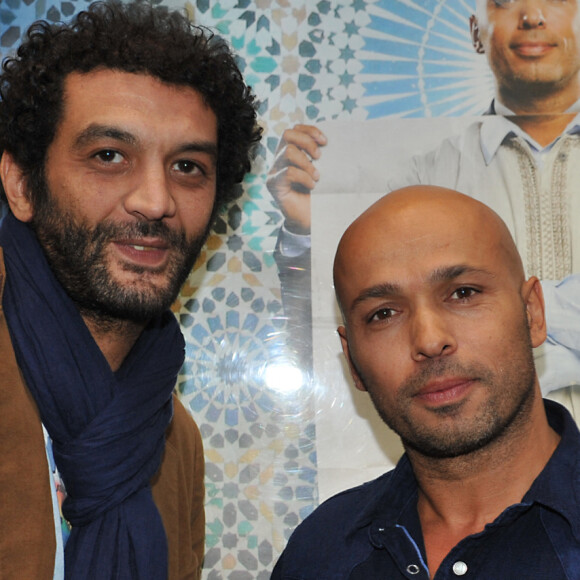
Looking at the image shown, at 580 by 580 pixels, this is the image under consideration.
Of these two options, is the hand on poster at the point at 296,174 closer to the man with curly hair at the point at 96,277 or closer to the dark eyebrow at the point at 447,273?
the man with curly hair at the point at 96,277

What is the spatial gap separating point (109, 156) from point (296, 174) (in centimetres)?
66

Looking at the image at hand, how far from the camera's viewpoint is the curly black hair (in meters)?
1.49

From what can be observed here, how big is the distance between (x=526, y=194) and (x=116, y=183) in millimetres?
1040

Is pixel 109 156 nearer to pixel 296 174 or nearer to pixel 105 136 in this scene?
pixel 105 136

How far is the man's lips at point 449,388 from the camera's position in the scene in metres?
1.28

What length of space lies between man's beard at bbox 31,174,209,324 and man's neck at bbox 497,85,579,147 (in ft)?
3.22

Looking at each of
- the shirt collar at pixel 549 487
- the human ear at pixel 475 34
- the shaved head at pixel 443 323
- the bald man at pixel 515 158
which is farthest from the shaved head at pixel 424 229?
the human ear at pixel 475 34

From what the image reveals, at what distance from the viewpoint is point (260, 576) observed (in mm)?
1853

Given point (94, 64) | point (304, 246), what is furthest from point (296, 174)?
point (94, 64)

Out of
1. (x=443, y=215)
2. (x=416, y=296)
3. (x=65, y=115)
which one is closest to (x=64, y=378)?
(x=65, y=115)

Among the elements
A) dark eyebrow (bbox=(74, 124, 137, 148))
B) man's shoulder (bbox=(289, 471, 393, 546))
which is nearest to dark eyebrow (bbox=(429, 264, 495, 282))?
man's shoulder (bbox=(289, 471, 393, 546))

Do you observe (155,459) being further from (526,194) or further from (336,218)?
(526,194)

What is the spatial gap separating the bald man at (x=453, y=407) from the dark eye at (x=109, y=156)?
45cm

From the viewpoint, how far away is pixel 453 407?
128 centimetres
